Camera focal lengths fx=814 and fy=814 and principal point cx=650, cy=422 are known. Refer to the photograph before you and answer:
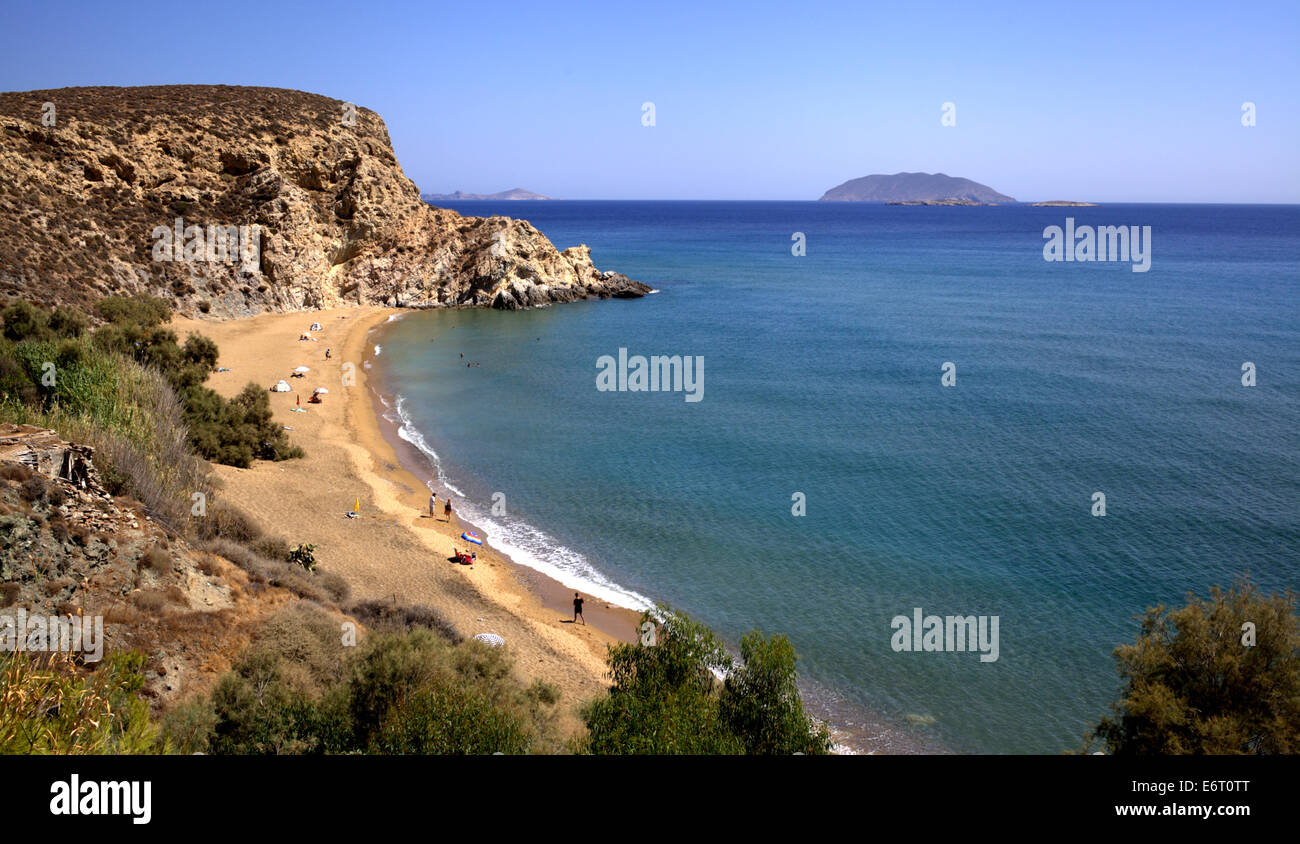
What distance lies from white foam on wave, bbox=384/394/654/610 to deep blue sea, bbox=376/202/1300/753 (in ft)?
0.45

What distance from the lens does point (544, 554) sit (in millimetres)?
26234

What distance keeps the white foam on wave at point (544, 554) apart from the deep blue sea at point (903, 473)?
136 mm

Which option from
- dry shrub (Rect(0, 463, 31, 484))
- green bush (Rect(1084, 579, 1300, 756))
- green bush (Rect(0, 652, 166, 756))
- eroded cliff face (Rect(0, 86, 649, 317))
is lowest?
green bush (Rect(1084, 579, 1300, 756))

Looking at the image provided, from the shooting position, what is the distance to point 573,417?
40.8 metres

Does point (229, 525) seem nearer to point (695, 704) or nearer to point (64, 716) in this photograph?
point (695, 704)

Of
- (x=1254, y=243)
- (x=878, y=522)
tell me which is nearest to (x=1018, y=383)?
(x=878, y=522)

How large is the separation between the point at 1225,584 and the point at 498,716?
22.0 meters

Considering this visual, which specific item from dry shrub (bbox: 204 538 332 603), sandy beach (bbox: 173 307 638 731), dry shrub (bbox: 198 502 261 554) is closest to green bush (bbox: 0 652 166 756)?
dry shrub (bbox: 204 538 332 603)

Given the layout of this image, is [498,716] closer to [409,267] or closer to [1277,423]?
[1277,423]

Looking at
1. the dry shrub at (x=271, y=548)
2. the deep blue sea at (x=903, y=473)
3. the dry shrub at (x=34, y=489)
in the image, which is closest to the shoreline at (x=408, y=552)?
the deep blue sea at (x=903, y=473)

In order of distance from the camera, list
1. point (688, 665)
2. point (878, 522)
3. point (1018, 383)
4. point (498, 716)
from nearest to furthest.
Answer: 1. point (498, 716)
2. point (688, 665)
3. point (878, 522)
4. point (1018, 383)

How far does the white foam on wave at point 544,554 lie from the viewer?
23766 millimetres

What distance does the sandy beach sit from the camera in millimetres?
20734

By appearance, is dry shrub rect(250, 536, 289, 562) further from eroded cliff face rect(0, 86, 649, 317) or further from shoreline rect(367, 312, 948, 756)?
eroded cliff face rect(0, 86, 649, 317)
